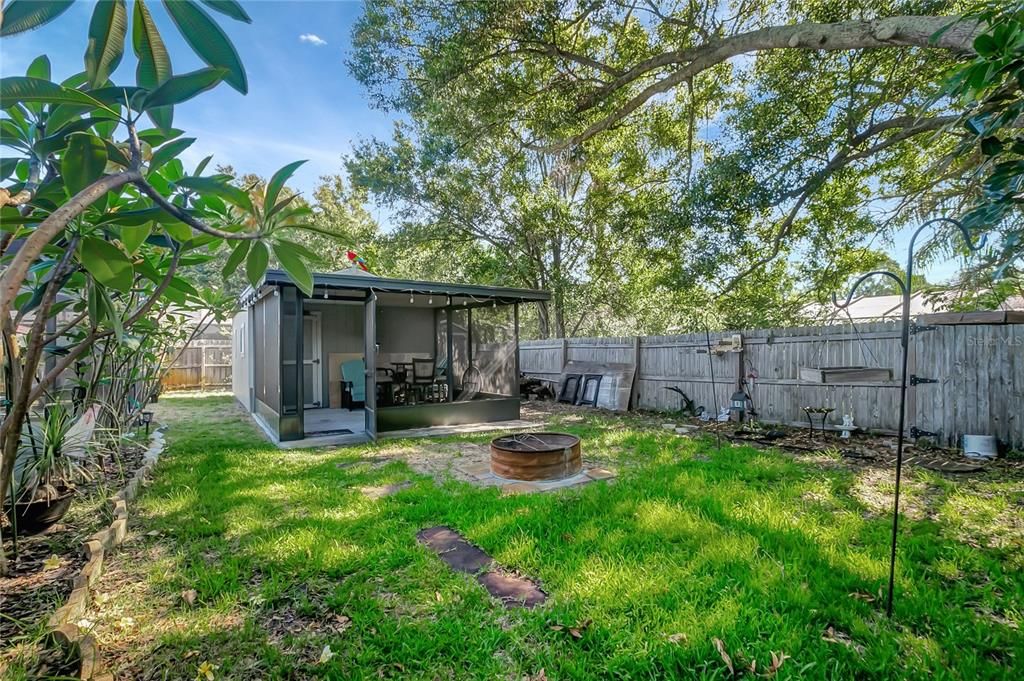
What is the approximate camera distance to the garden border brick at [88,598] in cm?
164

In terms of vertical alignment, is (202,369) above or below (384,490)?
above

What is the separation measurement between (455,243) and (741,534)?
1297 cm

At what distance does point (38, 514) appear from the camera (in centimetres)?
268

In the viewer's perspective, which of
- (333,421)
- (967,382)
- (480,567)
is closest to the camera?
(480,567)

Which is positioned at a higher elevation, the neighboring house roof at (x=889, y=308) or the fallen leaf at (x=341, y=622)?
the neighboring house roof at (x=889, y=308)

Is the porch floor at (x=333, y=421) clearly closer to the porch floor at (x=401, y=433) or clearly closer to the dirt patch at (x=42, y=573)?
the porch floor at (x=401, y=433)

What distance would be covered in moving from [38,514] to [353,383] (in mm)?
6824

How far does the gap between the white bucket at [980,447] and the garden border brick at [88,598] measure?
22.9 feet

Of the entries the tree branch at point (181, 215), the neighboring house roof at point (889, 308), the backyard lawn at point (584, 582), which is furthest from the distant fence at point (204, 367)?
the neighboring house roof at point (889, 308)

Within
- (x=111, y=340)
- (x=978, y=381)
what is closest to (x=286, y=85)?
(x=111, y=340)

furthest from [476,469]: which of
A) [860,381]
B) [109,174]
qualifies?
[860,381]

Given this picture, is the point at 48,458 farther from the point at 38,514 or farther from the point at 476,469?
the point at 476,469

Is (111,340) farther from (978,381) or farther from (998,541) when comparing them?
(978,381)

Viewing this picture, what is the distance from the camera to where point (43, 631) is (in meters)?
1.77
